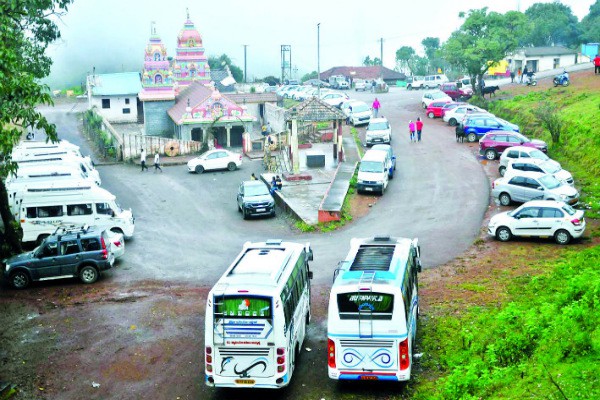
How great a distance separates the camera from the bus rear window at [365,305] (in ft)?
49.3

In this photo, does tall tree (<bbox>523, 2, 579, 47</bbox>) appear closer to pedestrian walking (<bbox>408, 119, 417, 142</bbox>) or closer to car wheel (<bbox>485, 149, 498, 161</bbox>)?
pedestrian walking (<bbox>408, 119, 417, 142</bbox>)

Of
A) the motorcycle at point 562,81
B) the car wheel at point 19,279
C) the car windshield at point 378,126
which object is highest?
the motorcycle at point 562,81

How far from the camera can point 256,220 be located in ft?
111

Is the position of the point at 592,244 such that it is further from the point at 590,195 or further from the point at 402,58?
the point at 402,58

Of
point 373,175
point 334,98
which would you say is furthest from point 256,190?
point 334,98

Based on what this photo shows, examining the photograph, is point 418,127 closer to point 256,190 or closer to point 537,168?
point 537,168

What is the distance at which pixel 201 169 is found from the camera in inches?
1793

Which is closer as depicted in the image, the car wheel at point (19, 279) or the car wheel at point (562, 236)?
the car wheel at point (19, 279)

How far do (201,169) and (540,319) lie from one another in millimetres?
31715

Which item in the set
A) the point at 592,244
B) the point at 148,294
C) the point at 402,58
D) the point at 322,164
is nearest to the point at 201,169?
the point at 322,164

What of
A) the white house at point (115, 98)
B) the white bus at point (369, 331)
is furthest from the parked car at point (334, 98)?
the white bus at point (369, 331)

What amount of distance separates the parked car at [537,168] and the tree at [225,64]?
90.8 meters

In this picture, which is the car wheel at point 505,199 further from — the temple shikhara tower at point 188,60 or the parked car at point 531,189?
the temple shikhara tower at point 188,60

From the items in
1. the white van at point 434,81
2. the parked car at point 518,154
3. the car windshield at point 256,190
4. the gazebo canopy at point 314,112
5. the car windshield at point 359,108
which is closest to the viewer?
the car windshield at point 256,190
